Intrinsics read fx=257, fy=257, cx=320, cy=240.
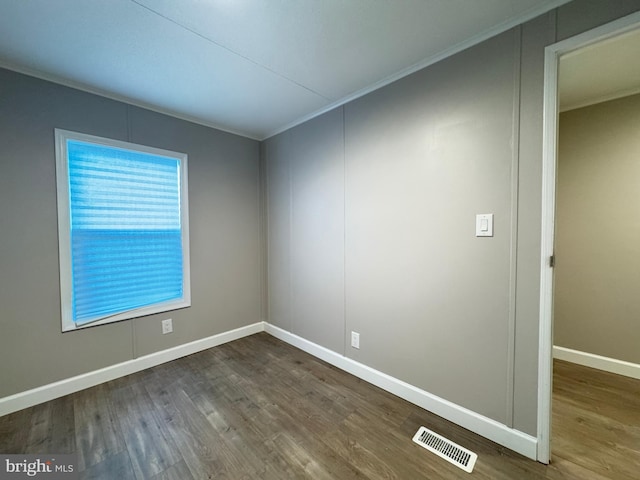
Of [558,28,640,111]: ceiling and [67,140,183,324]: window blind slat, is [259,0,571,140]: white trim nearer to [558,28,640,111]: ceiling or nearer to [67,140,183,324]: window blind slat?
[558,28,640,111]: ceiling

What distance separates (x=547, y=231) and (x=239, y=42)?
2.06 meters

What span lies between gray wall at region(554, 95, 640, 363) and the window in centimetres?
371

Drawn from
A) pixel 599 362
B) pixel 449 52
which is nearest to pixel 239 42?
pixel 449 52

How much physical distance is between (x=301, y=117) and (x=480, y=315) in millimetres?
2344

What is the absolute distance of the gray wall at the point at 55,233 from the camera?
→ 1.81 metres

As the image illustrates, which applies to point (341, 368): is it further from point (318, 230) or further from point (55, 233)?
point (55, 233)

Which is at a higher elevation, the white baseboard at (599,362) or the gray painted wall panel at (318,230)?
the gray painted wall panel at (318,230)

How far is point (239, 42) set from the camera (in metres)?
1.58

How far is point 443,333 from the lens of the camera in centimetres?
174

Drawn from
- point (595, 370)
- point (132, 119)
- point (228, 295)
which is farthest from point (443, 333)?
point (132, 119)

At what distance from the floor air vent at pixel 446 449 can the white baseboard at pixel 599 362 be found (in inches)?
70.1

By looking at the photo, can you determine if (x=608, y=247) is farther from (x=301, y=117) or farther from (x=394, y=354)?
(x=301, y=117)

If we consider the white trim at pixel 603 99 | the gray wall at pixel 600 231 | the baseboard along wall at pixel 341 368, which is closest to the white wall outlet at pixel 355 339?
the baseboard along wall at pixel 341 368

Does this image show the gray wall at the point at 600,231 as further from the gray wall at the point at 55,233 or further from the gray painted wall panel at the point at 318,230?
the gray wall at the point at 55,233
